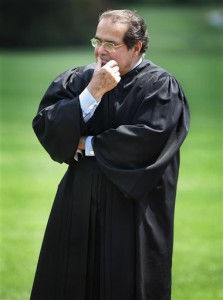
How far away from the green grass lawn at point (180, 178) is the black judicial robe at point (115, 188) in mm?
1760

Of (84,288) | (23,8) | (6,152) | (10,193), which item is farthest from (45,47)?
(84,288)

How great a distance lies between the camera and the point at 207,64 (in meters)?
29.0

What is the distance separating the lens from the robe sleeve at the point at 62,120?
4652mm

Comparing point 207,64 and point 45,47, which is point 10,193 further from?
point 45,47

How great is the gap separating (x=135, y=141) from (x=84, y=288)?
0.93 metres

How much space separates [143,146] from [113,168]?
0.20m

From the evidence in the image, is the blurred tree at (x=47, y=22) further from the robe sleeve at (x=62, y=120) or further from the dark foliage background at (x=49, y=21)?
the robe sleeve at (x=62, y=120)

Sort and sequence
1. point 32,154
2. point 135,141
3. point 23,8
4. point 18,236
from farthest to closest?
point 23,8, point 32,154, point 18,236, point 135,141

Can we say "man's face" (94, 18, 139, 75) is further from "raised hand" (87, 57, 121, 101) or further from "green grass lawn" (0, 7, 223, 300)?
"green grass lawn" (0, 7, 223, 300)

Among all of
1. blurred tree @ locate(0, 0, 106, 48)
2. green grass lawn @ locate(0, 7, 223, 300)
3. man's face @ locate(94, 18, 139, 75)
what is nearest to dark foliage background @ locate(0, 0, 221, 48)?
blurred tree @ locate(0, 0, 106, 48)

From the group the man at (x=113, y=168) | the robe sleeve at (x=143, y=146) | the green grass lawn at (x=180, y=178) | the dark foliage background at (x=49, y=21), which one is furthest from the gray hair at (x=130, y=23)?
the dark foliage background at (x=49, y=21)

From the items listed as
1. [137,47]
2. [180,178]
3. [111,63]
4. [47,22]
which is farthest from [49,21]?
[111,63]

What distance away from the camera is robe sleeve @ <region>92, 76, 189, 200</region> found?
15.1ft

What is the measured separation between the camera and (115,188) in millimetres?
4785
